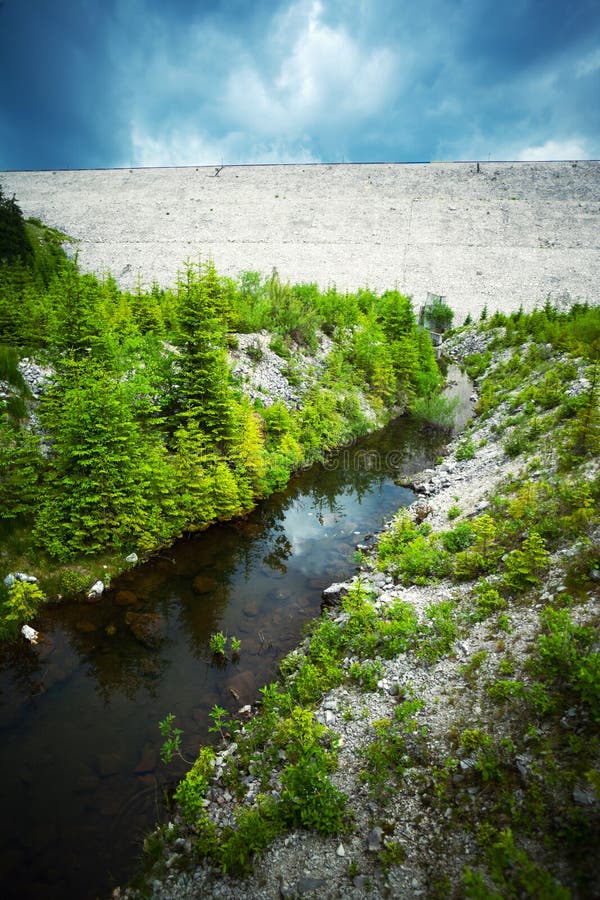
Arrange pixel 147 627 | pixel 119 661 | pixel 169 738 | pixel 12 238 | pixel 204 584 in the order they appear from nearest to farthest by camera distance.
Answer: pixel 169 738
pixel 119 661
pixel 147 627
pixel 204 584
pixel 12 238

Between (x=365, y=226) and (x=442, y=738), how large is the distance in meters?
45.3

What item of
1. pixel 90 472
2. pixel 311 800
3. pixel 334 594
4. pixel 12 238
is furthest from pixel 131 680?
pixel 12 238

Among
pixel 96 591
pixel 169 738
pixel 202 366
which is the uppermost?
pixel 202 366

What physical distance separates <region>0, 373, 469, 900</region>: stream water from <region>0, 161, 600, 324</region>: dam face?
99.3ft

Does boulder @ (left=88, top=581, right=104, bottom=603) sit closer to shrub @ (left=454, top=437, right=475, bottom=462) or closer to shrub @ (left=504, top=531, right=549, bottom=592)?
shrub @ (left=504, top=531, right=549, bottom=592)

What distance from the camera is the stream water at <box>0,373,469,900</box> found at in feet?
17.3

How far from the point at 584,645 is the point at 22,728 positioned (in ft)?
27.1

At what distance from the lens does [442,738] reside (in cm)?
525

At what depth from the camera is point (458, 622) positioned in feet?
23.0

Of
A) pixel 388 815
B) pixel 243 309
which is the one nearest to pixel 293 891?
pixel 388 815

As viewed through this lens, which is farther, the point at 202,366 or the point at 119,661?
the point at 202,366

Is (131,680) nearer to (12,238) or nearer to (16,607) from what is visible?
(16,607)

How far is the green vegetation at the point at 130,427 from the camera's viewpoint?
9.44 meters

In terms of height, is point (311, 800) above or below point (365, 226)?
below
